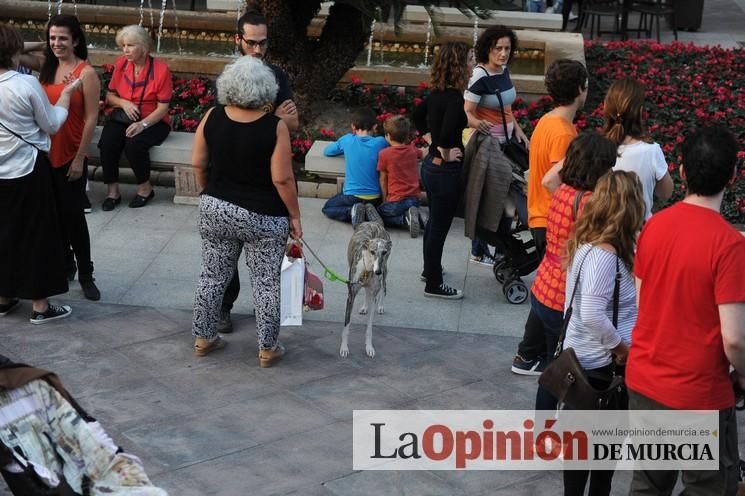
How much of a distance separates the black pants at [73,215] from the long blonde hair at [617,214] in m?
4.01

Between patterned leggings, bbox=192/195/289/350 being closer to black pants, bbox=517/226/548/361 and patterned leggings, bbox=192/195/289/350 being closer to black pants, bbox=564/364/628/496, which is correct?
black pants, bbox=517/226/548/361

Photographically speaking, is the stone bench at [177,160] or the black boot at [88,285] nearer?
the black boot at [88,285]

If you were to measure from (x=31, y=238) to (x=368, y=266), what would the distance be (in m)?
2.14

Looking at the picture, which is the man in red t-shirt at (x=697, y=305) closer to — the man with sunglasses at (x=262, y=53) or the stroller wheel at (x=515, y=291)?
the man with sunglasses at (x=262, y=53)

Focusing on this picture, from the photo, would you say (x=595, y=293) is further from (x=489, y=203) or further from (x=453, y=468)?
(x=489, y=203)

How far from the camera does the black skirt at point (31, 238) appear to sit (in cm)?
707

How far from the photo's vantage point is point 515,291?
26.6 ft

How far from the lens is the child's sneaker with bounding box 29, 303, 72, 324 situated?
7430 millimetres

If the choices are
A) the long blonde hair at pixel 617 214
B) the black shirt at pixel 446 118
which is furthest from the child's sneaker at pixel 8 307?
the long blonde hair at pixel 617 214

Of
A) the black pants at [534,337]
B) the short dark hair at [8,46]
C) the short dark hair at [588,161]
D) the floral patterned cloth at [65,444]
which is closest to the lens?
the floral patterned cloth at [65,444]

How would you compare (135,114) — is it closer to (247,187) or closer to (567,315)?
(247,187)

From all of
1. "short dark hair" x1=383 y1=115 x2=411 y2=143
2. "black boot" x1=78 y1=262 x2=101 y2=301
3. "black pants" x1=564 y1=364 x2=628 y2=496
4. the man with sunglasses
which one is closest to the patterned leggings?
the man with sunglasses

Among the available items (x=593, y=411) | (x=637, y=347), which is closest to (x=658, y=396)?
(x=637, y=347)

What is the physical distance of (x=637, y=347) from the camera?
457 centimetres
